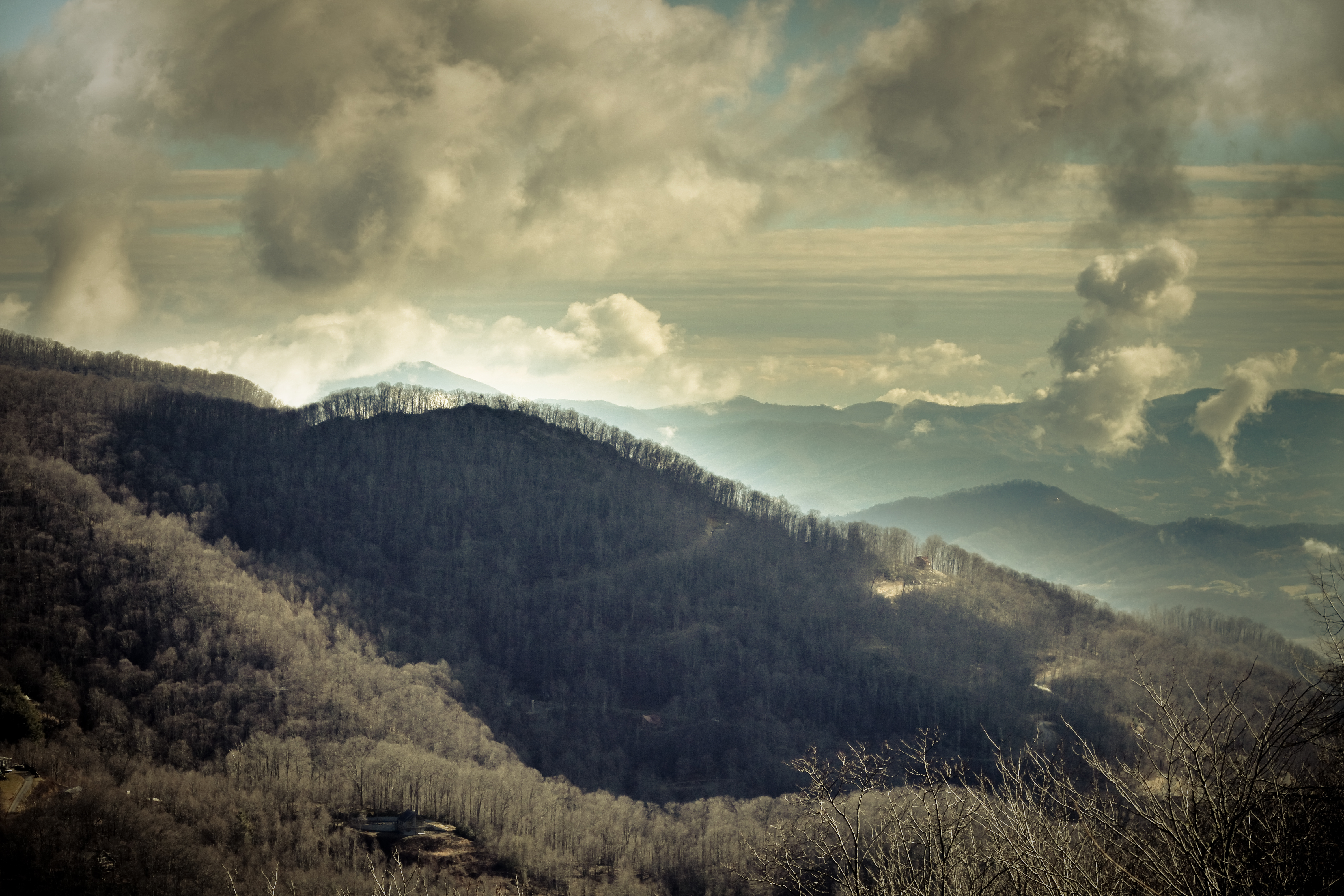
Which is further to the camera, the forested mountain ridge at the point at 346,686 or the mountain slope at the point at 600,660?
the mountain slope at the point at 600,660

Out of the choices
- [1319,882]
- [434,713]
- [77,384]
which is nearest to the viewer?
[1319,882]

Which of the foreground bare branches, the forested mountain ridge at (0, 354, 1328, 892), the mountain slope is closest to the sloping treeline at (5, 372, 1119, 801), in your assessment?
the mountain slope

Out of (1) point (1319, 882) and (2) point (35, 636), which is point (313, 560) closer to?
(2) point (35, 636)

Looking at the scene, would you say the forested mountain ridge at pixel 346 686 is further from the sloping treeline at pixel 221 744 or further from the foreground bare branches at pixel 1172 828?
the foreground bare branches at pixel 1172 828

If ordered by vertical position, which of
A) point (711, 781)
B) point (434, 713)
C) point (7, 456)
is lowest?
point (711, 781)

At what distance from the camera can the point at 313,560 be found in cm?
18200

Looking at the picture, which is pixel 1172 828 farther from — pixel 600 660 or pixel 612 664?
pixel 600 660

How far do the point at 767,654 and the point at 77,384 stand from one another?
166991 millimetres

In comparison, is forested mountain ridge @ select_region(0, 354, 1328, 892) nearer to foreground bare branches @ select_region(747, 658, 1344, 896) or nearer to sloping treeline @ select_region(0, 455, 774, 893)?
sloping treeline @ select_region(0, 455, 774, 893)

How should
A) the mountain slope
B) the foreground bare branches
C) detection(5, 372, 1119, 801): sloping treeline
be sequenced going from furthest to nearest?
the mountain slope → detection(5, 372, 1119, 801): sloping treeline → the foreground bare branches

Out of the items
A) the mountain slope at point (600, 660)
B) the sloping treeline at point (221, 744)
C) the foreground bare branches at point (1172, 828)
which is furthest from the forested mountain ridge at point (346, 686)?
the foreground bare branches at point (1172, 828)

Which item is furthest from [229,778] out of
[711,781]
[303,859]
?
[711,781]

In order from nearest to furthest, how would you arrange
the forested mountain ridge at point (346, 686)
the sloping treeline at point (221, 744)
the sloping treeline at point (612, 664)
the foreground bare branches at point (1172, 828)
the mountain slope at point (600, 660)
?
the foreground bare branches at point (1172, 828) → the sloping treeline at point (221, 744) → the forested mountain ridge at point (346, 686) → the sloping treeline at point (612, 664) → the mountain slope at point (600, 660)

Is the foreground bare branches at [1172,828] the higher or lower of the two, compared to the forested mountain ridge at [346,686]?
higher
